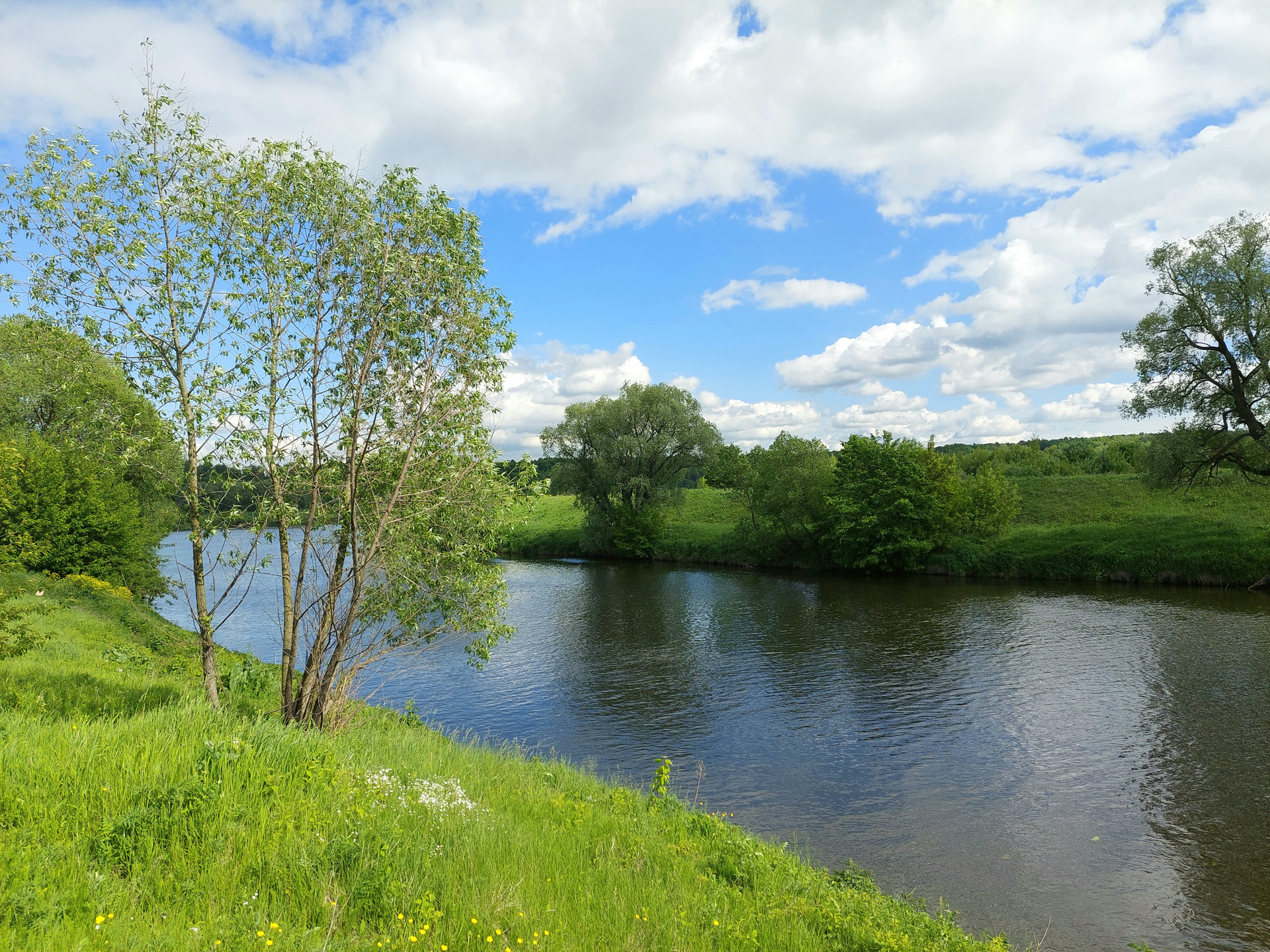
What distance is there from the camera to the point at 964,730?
17500 mm

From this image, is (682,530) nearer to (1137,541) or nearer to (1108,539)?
(1108,539)

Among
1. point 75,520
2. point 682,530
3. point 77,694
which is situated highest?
point 75,520

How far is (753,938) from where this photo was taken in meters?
5.90

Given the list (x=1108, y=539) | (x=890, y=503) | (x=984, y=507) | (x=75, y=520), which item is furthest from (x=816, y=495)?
(x=75, y=520)

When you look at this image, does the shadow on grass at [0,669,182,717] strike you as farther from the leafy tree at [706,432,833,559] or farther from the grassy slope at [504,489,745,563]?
the leafy tree at [706,432,833,559]

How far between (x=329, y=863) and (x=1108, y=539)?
47.2 meters

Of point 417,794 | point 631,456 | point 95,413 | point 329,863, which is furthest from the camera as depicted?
point 631,456

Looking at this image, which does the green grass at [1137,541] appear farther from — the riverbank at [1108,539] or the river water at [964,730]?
the river water at [964,730]

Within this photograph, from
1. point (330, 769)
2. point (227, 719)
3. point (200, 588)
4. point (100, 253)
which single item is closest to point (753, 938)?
point (330, 769)

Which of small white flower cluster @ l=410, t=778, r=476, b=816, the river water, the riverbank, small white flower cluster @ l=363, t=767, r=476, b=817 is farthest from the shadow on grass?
the riverbank

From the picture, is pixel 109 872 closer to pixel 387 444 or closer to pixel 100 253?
pixel 387 444

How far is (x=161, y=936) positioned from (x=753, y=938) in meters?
4.27

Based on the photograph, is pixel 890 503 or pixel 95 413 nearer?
pixel 95 413

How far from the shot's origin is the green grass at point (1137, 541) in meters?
37.2
